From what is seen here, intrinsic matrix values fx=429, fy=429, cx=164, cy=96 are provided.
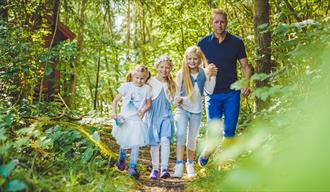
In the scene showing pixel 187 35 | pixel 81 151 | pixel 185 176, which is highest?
pixel 187 35

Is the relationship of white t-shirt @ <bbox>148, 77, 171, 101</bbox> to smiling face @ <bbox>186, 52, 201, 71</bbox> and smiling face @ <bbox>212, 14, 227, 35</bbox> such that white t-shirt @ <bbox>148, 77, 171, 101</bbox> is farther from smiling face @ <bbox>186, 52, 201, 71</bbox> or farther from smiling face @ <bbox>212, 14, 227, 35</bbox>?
smiling face @ <bbox>212, 14, 227, 35</bbox>

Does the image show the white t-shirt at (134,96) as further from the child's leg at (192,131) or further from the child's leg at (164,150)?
the child's leg at (192,131)

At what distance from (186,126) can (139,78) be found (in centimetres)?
87

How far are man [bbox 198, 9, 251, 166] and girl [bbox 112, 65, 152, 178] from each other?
861 millimetres

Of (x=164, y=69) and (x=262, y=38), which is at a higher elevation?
(x=262, y=38)

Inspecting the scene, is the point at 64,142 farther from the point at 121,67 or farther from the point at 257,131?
the point at 121,67

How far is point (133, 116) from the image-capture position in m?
5.45

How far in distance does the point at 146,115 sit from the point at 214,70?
1085 millimetres

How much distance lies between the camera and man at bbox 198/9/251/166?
5.50m

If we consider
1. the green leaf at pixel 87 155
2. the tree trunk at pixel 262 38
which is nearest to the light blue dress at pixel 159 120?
the green leaf at pixel 87 155

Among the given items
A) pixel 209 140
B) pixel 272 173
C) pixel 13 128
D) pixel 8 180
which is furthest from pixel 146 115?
pixel 272 173

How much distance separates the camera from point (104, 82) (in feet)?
66.3

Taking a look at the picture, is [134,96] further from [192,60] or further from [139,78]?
[192,60]

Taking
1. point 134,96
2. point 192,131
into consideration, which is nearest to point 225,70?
point 192,131
